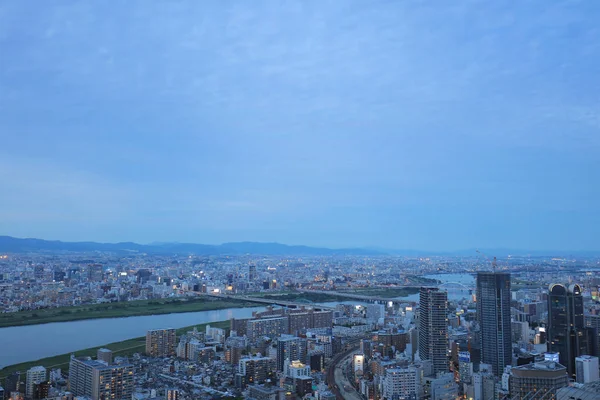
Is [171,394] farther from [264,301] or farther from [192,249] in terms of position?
[192,249]

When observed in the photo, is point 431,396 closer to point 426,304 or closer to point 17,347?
point 426,304

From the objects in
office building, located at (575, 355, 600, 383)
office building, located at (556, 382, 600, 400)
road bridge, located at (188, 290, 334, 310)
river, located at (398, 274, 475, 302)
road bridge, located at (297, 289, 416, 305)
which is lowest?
road bridge, located at (188, 290, 334, 310)

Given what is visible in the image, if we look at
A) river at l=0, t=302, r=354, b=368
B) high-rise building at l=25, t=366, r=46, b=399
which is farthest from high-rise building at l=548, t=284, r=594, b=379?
river at l=0, t=302, r=354, b=368

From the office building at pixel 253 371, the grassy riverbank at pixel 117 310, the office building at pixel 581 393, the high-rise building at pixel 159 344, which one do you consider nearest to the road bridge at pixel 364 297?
the grassy riverbank at pixel 117 310

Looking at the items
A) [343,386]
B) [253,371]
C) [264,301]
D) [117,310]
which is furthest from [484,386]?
[264,301]

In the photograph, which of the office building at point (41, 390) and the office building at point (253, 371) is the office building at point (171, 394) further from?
the office building at point (41, 390)

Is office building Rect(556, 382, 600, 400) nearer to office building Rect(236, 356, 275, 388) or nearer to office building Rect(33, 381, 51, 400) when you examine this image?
office building Rect(236, 356, 275, 388)

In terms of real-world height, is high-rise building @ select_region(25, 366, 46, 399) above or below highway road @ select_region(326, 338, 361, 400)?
above
